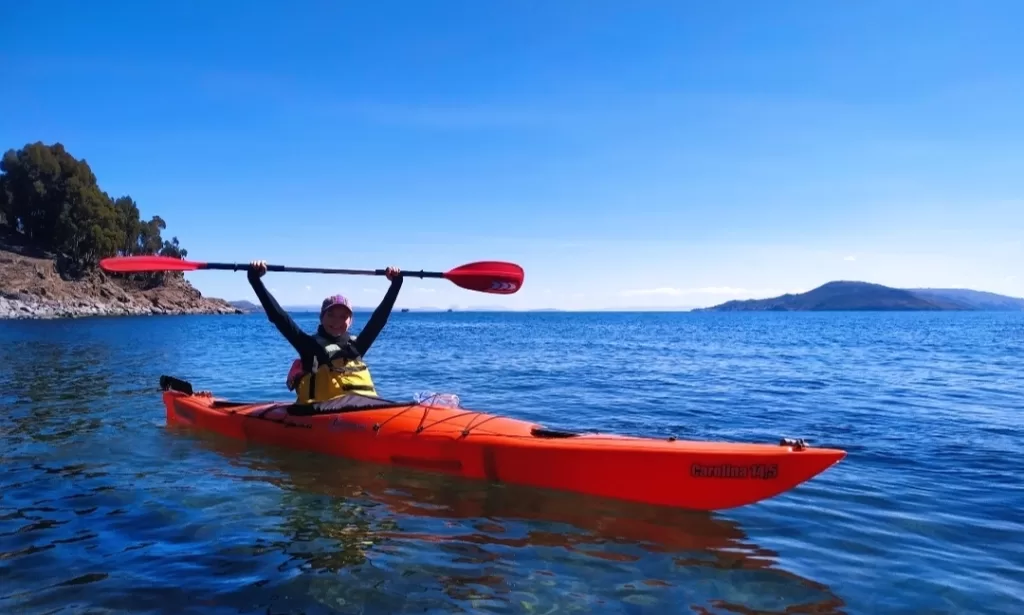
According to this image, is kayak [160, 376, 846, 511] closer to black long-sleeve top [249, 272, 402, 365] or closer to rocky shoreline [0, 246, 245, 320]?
black long-sleeve top [249, 272, 402, 365]

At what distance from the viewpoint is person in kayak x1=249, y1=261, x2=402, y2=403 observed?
7066 mm

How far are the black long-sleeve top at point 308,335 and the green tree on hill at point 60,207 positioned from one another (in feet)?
221

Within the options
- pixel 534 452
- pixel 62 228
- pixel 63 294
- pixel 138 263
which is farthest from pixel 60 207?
pixel 534 452

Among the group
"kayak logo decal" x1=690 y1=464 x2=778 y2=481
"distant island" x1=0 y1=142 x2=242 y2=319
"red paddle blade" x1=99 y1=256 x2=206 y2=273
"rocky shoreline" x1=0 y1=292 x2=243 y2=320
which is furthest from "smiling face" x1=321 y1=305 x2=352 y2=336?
"distant island" x1=0 y1=142 x2=242 y2=319

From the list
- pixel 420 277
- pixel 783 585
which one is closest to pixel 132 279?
pixel 420 277

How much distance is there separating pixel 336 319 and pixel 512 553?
3534 millimetres

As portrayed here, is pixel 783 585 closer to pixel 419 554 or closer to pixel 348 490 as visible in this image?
pixel 419 554

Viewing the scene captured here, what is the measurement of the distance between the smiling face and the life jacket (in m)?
0.13

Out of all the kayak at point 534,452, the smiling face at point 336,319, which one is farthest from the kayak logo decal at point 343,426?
the smiling face at point 336,319

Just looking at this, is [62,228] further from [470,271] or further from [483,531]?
[483,531]

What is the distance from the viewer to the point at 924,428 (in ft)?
31.4

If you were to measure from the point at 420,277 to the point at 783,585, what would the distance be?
5231mm

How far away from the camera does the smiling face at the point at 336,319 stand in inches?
284

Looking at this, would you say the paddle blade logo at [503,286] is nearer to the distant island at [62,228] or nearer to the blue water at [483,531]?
the blue water at [483,531]
